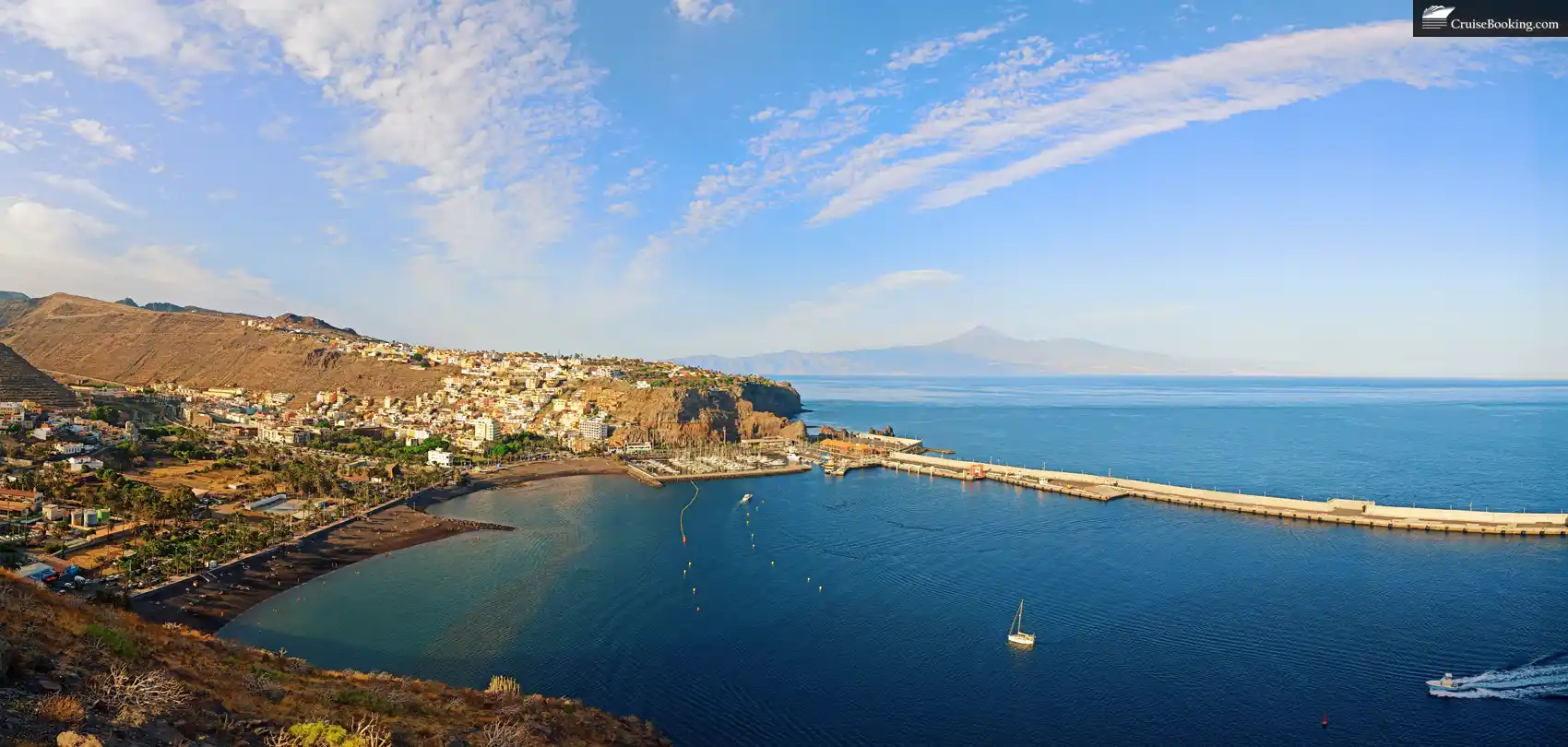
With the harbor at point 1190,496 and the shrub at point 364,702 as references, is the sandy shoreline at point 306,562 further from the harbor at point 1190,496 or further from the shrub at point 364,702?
the harbor at point 1190,496

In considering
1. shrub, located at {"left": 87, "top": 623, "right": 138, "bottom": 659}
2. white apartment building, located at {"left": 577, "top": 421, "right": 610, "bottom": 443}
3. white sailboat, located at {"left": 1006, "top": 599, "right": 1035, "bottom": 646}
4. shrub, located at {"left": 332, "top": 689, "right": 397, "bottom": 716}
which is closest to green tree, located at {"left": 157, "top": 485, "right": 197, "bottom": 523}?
shrub, located at {"left": 87, "top": 623, "right": 138, "bottom": 659}

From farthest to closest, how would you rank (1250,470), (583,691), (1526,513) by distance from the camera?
(1250,470)
(1526,513)
(583,691)

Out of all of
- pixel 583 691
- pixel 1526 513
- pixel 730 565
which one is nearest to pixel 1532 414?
pixel 1526 513

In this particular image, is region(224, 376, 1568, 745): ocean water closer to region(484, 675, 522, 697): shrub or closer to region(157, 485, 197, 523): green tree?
region(484, 675, 522, 697): shrub

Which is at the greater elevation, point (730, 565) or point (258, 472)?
point (258, 472)

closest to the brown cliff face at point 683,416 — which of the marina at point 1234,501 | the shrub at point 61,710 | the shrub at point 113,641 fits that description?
the marina at point 1234,501

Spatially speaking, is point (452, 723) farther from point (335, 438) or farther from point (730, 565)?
point (335, 438)

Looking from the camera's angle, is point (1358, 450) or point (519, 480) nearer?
point (519, 480)
